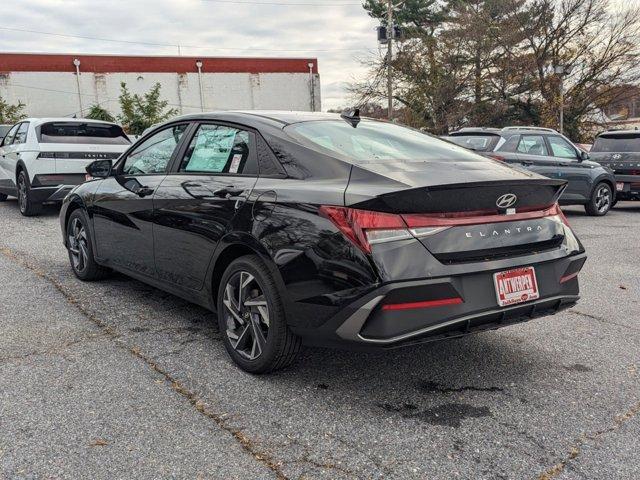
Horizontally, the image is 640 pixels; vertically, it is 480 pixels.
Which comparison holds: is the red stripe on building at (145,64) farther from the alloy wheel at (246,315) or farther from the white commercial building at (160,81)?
the alloy wheel at (246,315)

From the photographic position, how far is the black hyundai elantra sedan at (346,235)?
9.21 feet

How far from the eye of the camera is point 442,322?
2.85m

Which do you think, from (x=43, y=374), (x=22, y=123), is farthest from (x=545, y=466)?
(x=22, y=123)

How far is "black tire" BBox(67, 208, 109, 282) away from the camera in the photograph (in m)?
5.44

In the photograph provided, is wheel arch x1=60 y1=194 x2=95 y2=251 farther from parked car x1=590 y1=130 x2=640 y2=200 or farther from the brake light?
parked car x1=590 y1=130 x2=640 y2=200

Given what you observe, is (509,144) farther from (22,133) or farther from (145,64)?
(145,64)

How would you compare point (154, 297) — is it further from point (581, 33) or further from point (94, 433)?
point (581, 33)

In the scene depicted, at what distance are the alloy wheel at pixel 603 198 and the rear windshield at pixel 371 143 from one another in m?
8.67

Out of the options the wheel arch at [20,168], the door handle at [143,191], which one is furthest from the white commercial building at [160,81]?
the door handle at [143,191]

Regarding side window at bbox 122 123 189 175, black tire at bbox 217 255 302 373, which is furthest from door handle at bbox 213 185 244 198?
side window at bbox 122 123 189 175

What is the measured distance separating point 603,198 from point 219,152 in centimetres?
994

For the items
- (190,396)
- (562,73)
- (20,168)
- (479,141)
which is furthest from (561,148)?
(562,73)

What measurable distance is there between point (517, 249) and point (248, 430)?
65.4 inches

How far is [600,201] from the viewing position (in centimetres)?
1158
